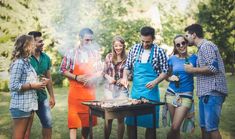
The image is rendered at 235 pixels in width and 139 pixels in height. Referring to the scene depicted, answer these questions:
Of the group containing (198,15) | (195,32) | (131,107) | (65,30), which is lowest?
(131,107)

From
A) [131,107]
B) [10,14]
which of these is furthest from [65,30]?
[131,107]

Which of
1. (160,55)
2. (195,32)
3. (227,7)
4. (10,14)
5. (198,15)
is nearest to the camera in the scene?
(195,32)

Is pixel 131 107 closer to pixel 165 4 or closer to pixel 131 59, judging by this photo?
pixel 131 59

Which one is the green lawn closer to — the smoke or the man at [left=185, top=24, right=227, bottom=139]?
the man at [left=185, top=24, right=227, bottom=139]

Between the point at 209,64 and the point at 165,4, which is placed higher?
the point at 165,4

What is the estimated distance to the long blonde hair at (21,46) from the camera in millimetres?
4156

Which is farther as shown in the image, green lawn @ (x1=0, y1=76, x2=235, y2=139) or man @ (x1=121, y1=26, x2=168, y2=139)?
green lawn @ (x1=0, y1=76, x2=235, y2=139)

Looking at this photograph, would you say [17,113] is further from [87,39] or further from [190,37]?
[190,37]

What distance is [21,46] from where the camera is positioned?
4168mm

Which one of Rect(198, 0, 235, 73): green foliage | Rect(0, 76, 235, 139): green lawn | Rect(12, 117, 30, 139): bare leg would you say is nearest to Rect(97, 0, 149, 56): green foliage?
Rect(198, 0, 235, 73): green foliage

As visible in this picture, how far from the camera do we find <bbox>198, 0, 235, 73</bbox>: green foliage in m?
19.9

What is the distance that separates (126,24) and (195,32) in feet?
44.1

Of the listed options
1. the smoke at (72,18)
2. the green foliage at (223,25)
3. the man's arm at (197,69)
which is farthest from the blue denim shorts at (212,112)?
the green foliage at (223,25)

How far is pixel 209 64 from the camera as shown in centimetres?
442
